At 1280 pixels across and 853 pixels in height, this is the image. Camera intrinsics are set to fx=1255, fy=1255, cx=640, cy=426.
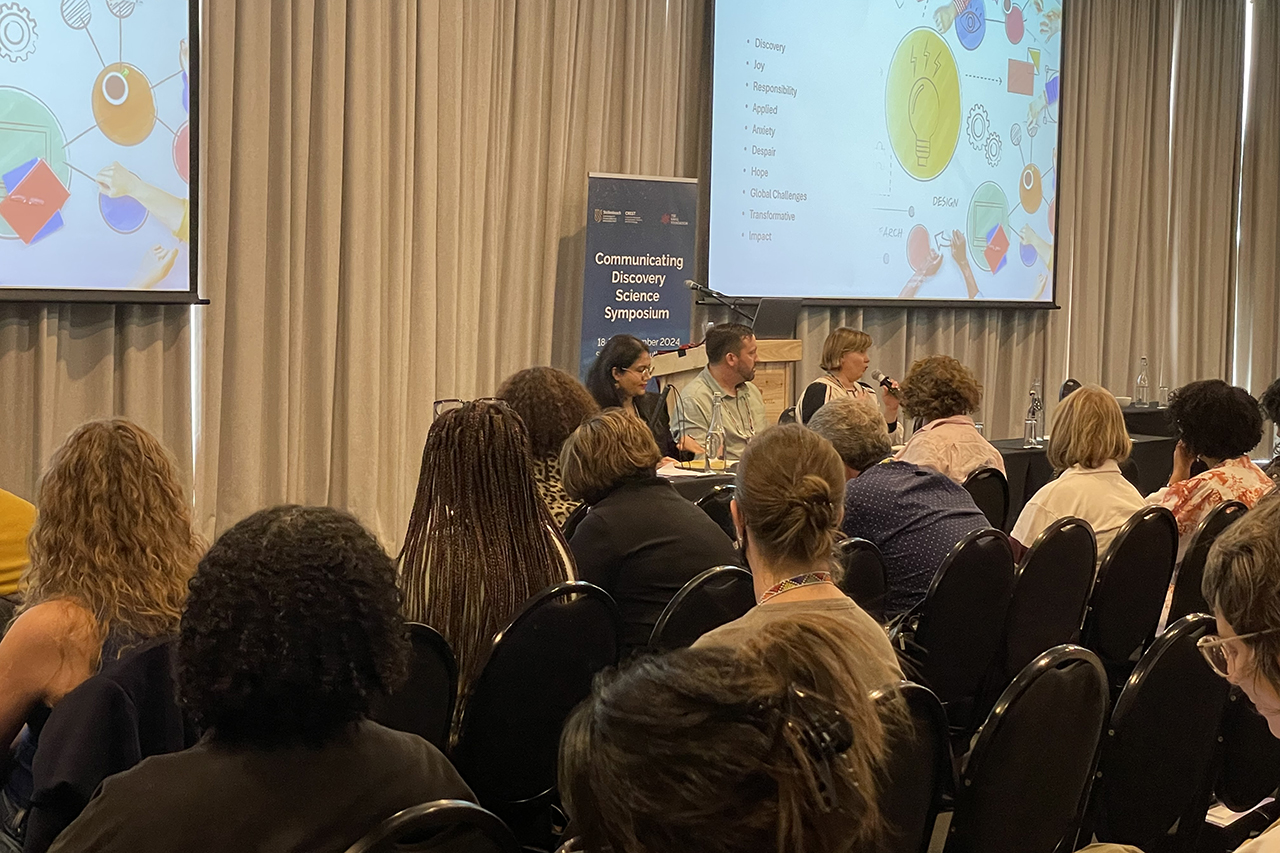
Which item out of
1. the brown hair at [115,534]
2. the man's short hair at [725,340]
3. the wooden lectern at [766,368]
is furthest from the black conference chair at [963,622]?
the wooden lectern at [766,368]

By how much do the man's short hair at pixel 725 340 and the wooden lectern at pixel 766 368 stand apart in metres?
0.12

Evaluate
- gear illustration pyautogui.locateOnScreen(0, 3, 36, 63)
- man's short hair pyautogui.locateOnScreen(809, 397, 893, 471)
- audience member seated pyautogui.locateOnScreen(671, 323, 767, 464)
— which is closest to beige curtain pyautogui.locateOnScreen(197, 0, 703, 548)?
gear illustration pyautogui.locateOnScreen(0, 3, 36, 63)

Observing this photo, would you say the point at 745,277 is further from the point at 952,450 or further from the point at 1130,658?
the point at 1130,658

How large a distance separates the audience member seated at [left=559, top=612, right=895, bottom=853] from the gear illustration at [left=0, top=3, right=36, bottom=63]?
→ 4.28 m

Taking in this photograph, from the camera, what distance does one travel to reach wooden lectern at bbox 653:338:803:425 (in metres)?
5.94

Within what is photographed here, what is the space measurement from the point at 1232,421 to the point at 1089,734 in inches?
94.8

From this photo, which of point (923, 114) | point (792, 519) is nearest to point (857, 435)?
point (792, 519)

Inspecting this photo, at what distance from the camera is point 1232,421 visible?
385cm

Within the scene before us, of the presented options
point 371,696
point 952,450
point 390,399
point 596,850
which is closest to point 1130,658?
point 952,450

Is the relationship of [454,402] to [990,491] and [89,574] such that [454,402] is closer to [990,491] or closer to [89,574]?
[990,491]

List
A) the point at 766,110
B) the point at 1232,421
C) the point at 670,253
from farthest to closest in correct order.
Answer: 1. the point at 766,110
2. the point at 670,253
3. the point at 1232,421

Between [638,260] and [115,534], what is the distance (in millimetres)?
4543

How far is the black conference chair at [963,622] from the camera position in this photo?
291 cm

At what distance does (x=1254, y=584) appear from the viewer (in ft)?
4.50
